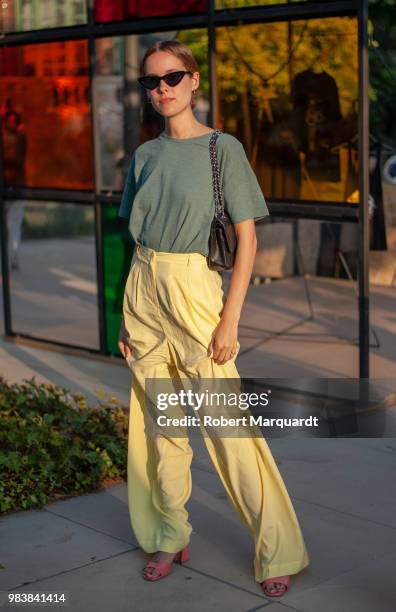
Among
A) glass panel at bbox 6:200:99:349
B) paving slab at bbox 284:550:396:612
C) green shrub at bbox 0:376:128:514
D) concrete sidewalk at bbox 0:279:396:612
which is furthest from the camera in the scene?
glass panel at bbox 6:200:99:349

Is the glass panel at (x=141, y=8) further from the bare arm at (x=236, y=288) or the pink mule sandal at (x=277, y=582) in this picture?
the pink mule sandal at (x=277, y=582)

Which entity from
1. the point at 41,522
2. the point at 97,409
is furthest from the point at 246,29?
the point at 41,522

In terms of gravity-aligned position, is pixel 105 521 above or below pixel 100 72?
below

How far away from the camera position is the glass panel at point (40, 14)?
8.47m

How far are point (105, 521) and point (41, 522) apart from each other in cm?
29

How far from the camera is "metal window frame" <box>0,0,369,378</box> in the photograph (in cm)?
637

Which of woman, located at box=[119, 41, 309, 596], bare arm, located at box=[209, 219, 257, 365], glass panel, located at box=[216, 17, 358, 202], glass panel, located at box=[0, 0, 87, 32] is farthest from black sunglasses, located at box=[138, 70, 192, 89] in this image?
glass panel, located at box=[0, 0, 87, 32]

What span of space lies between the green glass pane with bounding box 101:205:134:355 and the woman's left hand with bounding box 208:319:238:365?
4.20 m

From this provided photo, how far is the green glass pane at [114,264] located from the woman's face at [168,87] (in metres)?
4.13

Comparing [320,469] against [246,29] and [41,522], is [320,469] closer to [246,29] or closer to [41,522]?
[41,522]

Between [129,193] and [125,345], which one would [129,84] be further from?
[125,345]

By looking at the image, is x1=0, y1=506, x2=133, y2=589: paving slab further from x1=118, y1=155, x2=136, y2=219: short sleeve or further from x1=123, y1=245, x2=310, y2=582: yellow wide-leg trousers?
x1=118, y1=155, x2=136, y2=219: short sleeve

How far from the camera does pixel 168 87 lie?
403 centimetres

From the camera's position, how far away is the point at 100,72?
8.70 meters
